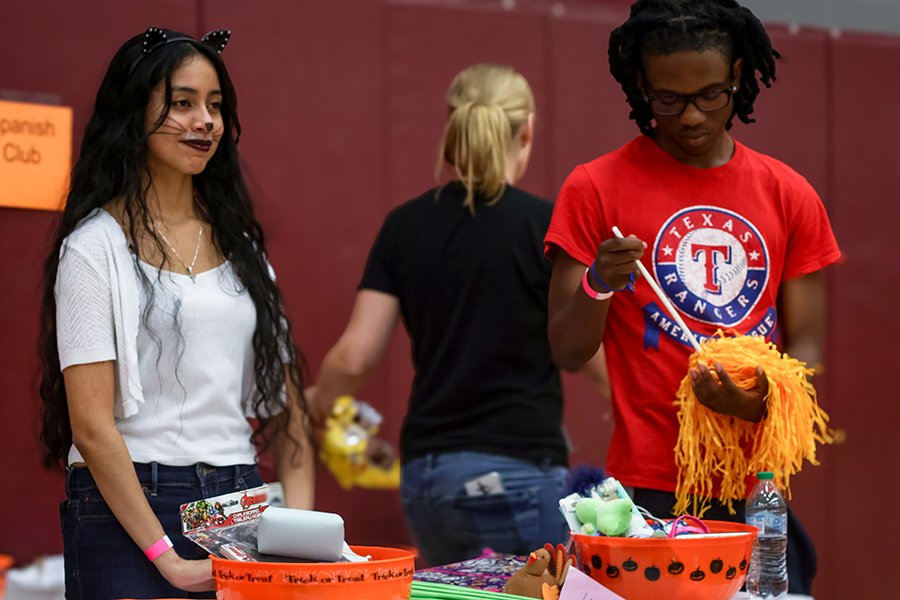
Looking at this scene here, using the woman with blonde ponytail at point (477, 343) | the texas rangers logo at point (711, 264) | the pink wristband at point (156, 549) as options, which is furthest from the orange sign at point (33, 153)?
the texas rangers logo at point (711, 264)

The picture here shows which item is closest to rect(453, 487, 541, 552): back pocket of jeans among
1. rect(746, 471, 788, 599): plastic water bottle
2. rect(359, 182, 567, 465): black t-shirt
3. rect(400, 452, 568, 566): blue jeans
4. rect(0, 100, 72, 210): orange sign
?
rect(400, 452, 568, 566): blue jeans

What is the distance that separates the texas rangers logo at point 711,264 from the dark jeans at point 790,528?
0.29 meters

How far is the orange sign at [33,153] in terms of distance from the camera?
2918mm

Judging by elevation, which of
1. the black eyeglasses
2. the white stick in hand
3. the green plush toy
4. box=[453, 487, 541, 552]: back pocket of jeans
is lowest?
box=[453, 487, 541, 552]: back pocket of jeans

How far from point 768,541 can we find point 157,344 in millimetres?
1024

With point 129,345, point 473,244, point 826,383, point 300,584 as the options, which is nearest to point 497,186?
point 473,244

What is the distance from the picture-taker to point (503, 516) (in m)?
2.24

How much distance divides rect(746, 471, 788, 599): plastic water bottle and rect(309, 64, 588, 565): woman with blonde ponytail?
0.80 metres

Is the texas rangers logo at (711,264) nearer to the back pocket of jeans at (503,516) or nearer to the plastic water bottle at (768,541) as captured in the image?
the plastic water bottle at (768,541)

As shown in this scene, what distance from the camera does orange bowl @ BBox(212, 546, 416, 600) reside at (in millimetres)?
1127

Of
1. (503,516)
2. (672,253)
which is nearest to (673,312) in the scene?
(672,253)

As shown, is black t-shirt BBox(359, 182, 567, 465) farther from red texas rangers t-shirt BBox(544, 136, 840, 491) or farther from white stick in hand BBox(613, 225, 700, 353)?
white stick in hand BBox(613, 225, 700, 353)

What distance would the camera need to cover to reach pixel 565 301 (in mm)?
1542

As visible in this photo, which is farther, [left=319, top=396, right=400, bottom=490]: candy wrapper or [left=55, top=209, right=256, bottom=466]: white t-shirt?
[left=319, top=396, right=400, bottom=490]: candy wrapper
